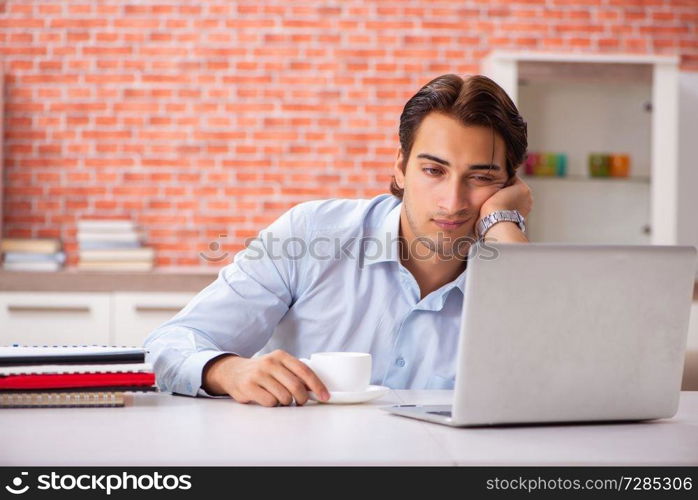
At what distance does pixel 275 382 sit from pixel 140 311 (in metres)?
2.33

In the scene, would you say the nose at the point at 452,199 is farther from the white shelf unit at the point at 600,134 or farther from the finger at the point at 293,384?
the white shelf unit at the point at 600,134

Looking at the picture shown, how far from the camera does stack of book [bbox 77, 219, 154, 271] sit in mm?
3850

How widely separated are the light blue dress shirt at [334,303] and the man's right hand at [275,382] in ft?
1.30

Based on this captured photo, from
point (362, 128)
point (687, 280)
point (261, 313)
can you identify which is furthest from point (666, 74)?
point (687, 280)

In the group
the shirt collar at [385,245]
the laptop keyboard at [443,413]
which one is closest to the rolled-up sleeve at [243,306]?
the shirt collar at [385,245]

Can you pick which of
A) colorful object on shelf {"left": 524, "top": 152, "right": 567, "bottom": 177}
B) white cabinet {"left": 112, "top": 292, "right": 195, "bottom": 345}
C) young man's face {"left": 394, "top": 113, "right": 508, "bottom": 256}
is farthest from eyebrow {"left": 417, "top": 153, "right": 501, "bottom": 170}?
colorful object on shelf {"left": 524, "top": 152, "right": 567, "bottom": 177}

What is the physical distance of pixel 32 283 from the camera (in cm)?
370

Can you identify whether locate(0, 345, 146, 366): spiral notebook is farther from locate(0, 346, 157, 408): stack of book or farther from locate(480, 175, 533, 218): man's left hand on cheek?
locate(480, 175, 533, 218): man's left hand on cheek

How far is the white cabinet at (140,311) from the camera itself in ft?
11.9

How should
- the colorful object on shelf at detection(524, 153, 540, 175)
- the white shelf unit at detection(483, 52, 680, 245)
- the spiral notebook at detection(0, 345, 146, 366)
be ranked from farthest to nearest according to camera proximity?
the colorful object on shelf at detection(524, 153, 540, 175) → the white shelf unit at detection(483, 52, 680, 245) → the spiral notebook at detection(0, 345, 146, 366)

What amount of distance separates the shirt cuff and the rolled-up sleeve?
90 mm

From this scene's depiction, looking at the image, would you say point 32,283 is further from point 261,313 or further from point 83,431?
point 83,431

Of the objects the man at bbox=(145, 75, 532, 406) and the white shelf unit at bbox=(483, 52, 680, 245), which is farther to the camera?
the white shelf unit at bbox=(483, 52, 680, 245)
